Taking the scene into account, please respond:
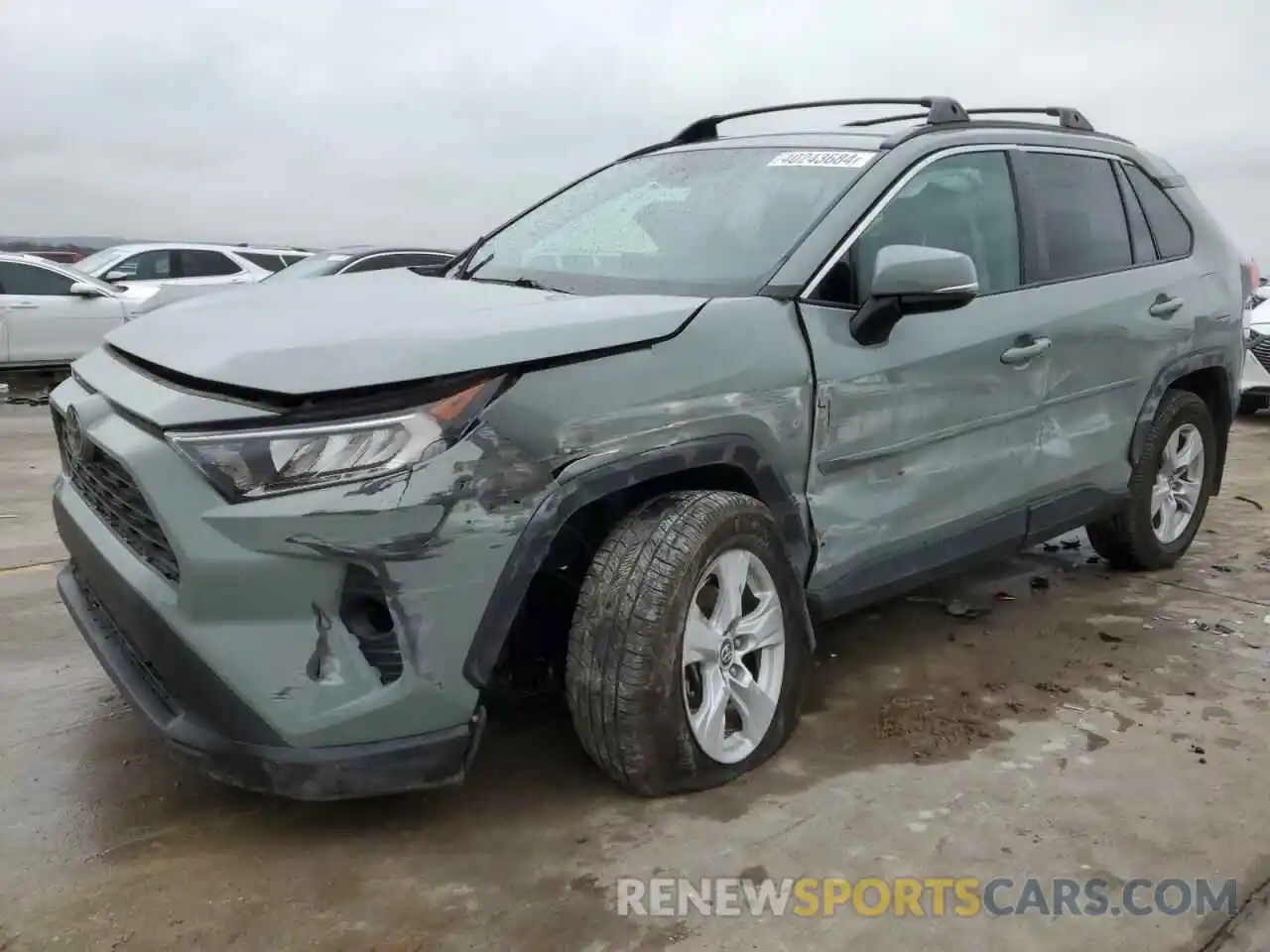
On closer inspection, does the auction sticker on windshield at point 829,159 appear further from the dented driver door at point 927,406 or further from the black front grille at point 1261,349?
the black front grille at point 1261,349

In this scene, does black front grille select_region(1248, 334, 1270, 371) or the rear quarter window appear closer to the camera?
the rear quarter window

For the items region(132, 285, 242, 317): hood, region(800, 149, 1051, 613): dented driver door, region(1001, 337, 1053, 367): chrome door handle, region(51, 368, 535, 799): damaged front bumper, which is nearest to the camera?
region(51, 368, 535, 799): damaged front bumper

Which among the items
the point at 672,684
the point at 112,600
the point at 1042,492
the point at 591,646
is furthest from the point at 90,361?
the point at 1042,492

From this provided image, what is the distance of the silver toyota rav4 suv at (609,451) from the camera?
2211 millimetres

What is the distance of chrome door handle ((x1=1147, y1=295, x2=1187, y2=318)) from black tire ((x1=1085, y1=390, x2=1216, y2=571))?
0.36 meters

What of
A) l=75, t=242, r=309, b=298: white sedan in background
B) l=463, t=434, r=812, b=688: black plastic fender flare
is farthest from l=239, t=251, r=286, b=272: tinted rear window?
l=463, t=434, r=812, b=688: black plastic fender flare

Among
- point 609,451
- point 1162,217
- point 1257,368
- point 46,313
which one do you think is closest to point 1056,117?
point 1162,217

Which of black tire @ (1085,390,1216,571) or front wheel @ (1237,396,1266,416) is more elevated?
black tire @ (1085,390,1216,571)

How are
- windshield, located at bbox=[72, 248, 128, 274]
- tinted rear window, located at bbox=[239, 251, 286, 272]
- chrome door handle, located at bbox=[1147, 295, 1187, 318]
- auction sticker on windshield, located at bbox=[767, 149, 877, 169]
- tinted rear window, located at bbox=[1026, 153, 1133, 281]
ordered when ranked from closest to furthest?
auction sticker on windshield, located at bbox=[767, 149, 877, 169], tinted rear window, located at bbox=[1026, 153, 1133, 281], chrome door handle, located at bbox=[1147, 295, 1187, 318], windshield, located at bbox=[72, 248, 128, 274], tinted rear window, located at bbox=[239, 251, 286, 272]

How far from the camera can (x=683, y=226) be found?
3.37 metres

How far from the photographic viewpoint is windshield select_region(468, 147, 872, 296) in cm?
309

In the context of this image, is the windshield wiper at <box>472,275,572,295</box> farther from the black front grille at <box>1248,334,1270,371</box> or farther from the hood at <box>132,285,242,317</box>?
the hood at <box>132,285,242,317</box>

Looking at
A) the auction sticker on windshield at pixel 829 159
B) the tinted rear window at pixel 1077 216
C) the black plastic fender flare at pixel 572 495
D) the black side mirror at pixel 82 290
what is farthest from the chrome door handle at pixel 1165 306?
the black side mirror at pixel 82 290

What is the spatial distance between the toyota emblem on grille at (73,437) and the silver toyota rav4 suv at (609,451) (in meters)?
0.02
